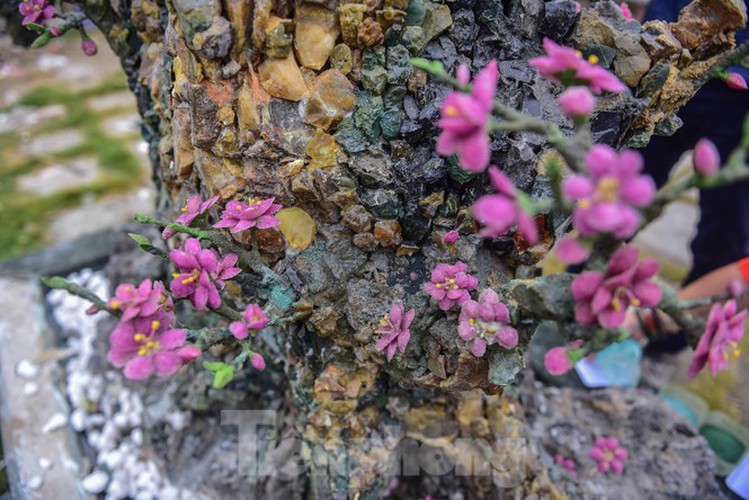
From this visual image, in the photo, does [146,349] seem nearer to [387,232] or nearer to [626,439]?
[387,232]

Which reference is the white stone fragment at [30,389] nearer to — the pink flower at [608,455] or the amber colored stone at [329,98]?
the amber colored stone at [329,98]

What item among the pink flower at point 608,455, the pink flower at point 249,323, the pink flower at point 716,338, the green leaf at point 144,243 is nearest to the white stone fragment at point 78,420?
the green leaf at point 144,243

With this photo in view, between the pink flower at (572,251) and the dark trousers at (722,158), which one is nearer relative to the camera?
the pink flower at (572,251)

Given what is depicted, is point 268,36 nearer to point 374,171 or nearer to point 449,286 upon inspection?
point 374,171

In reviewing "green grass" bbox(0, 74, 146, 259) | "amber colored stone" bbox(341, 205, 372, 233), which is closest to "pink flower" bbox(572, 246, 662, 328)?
"amber colored stone" bbox(341, 205, 372, 233)

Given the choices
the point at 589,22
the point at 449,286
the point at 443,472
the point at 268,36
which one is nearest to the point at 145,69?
the point at 268,36

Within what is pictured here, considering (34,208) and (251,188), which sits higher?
(251,188)
